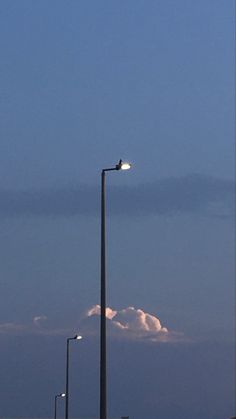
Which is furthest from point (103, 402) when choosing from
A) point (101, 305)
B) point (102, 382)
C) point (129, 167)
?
point (129, 167)

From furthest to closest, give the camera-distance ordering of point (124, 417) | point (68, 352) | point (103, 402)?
1. point (68, 352)
2. point (124, 417)
3. point (103, 402)

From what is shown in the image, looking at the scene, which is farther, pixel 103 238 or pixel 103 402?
pixel 103 238

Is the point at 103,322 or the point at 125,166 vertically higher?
the point at 125,166

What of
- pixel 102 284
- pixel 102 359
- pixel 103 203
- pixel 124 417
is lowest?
pixel 124 417

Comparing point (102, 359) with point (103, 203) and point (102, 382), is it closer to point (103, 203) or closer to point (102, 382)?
point (102, 382)

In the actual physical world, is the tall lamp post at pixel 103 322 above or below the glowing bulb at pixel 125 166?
below

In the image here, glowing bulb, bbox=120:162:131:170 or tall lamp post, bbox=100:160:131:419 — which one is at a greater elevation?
glowing bulb, bbox=120:162:131:170

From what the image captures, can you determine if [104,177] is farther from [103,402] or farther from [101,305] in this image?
[103,402]

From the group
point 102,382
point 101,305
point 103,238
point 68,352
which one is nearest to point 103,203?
point 103,238

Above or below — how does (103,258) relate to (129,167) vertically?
below

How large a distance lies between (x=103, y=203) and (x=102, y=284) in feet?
9.09

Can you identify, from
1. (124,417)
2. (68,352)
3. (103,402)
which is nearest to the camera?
(103,402)

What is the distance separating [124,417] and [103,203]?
11119 millimetres

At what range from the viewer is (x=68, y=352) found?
71.9m
